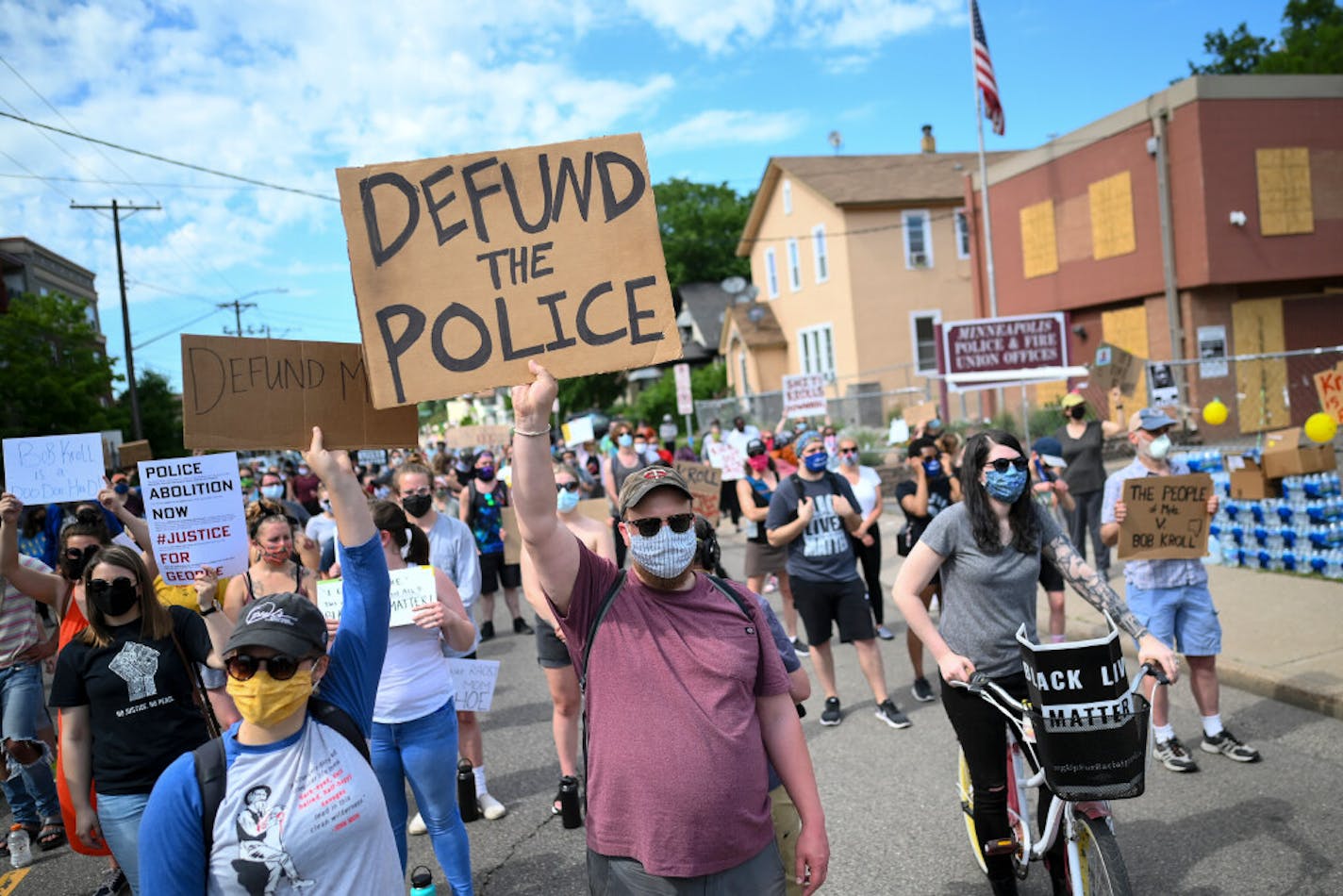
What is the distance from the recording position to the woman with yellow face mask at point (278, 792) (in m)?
2.29

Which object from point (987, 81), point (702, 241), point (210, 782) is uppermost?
point (702, 241)

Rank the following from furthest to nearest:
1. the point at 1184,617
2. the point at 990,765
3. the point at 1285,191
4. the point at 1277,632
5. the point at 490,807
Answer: the point at 1285,191 < the point at 1277,632 < the point at 490,807 < the point at 1184,617 < the point at 990,765

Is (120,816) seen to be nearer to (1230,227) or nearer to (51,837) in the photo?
(51,837)

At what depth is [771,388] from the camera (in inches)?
1483

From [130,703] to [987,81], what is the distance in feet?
79.9

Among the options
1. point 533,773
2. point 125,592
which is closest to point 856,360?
point 533,773

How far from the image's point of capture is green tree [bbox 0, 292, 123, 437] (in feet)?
→ 77.4

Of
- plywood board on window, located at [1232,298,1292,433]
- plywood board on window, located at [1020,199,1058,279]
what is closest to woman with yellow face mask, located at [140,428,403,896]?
plywood board on window, located at [1232,298,1292,433]

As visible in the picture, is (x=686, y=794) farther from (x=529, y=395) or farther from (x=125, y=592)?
(x=125, y=592)

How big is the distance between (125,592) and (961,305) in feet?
104

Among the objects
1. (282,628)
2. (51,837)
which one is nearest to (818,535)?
(282,628)

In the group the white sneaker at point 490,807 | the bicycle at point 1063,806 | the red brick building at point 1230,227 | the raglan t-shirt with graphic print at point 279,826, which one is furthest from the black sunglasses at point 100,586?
the red brick building at point 1230,227

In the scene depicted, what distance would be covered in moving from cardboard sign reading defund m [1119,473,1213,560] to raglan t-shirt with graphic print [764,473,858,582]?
2032mm

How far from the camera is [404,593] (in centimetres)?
437
